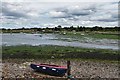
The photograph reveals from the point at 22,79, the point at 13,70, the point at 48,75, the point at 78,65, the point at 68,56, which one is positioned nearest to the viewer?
the point at 22,79

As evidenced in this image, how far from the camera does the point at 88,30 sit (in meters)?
164

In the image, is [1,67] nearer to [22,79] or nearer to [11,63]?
[11,63]

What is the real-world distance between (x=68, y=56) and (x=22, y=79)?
54.0 ft

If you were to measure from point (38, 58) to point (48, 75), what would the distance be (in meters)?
11.3

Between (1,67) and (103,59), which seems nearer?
(1,67)

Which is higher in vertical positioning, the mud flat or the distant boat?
the distant boat

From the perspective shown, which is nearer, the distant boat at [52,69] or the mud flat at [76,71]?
the distant boat at [52,69]

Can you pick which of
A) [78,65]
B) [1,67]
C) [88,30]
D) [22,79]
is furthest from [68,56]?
[88,30]

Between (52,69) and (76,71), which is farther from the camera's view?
(76,71)

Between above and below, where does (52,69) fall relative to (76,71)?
above

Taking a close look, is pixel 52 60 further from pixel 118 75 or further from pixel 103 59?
pixel 118 75

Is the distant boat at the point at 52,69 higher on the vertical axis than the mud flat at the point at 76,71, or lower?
higher

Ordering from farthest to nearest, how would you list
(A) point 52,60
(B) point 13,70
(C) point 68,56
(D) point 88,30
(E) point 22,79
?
1. (D) point 88,30
2. (C) point 68,56
3. (A) point 52,60
4. (B) point 13,70
5. (E) point 22,79

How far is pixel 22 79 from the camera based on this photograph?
23562 millimetres
